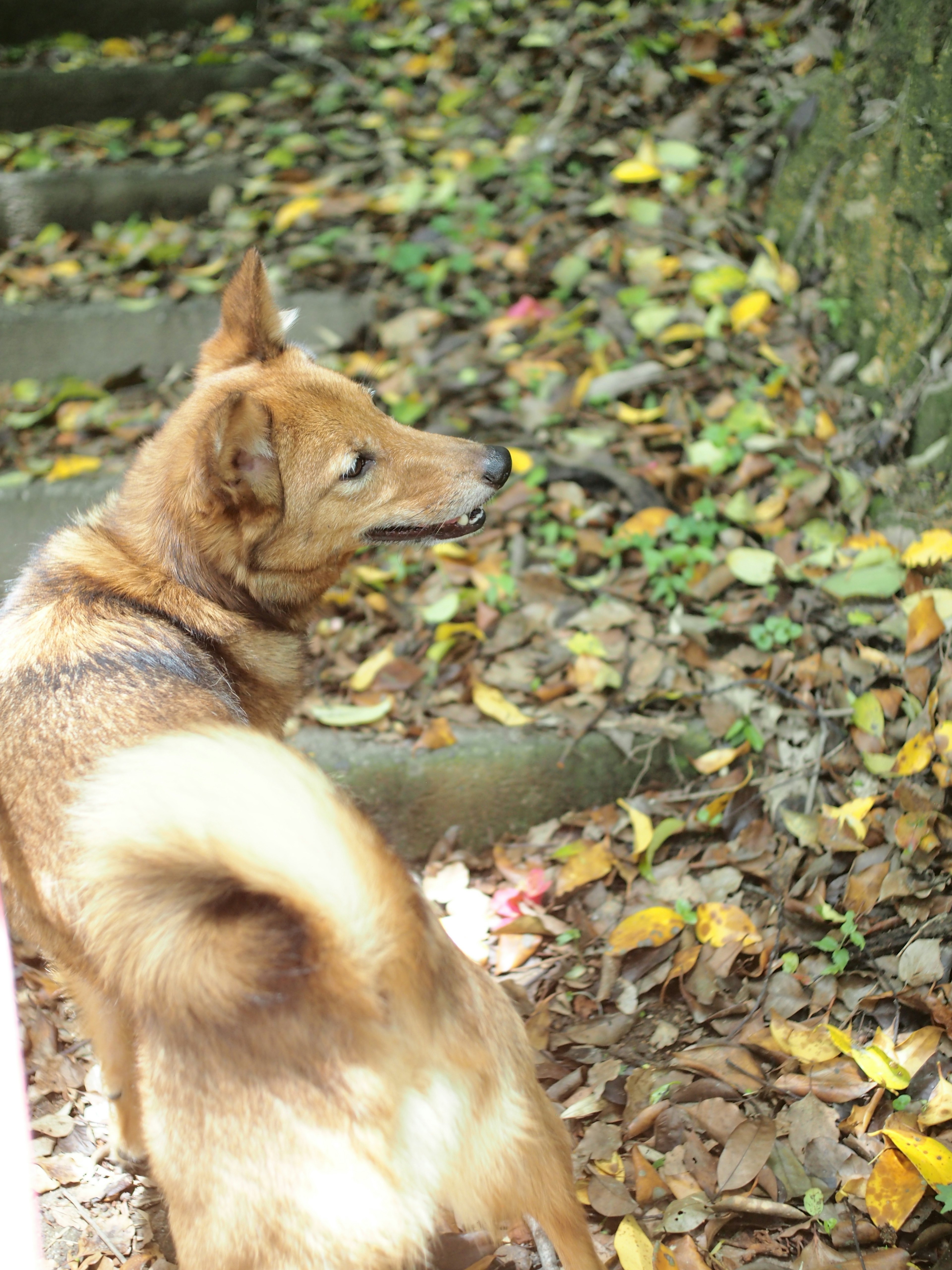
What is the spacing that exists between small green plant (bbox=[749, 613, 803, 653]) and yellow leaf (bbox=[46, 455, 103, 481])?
300cm

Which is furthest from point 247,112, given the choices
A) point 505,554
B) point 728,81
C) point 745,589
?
point 745,589

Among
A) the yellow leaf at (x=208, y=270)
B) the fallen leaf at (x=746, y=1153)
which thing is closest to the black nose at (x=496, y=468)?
the fallen leaf at (x=746, y=1153)

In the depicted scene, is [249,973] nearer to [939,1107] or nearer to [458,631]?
[939,1107]

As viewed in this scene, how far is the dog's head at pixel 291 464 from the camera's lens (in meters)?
2.28

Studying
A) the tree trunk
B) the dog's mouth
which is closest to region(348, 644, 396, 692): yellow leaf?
the dog's mouth

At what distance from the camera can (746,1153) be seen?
84.5 inches

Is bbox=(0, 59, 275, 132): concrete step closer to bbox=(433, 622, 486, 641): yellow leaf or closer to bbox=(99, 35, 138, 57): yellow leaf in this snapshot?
bbox=(99, 35, 138, 57): yellow leaf

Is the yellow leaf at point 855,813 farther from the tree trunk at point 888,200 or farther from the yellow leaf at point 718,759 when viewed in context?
the tree trunk at point 888,200

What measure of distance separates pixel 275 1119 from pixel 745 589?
2.43m

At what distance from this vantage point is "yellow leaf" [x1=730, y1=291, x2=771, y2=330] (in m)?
3.96

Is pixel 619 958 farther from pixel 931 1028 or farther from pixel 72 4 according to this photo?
pixel 72 4

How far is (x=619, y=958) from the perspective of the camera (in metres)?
2.63

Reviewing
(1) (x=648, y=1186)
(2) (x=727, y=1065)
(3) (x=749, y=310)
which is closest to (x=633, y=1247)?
(1) (x=648, y=1186)

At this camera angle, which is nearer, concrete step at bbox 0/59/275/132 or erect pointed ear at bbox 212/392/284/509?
erect pointed ear at bbox 212/392/284/509
